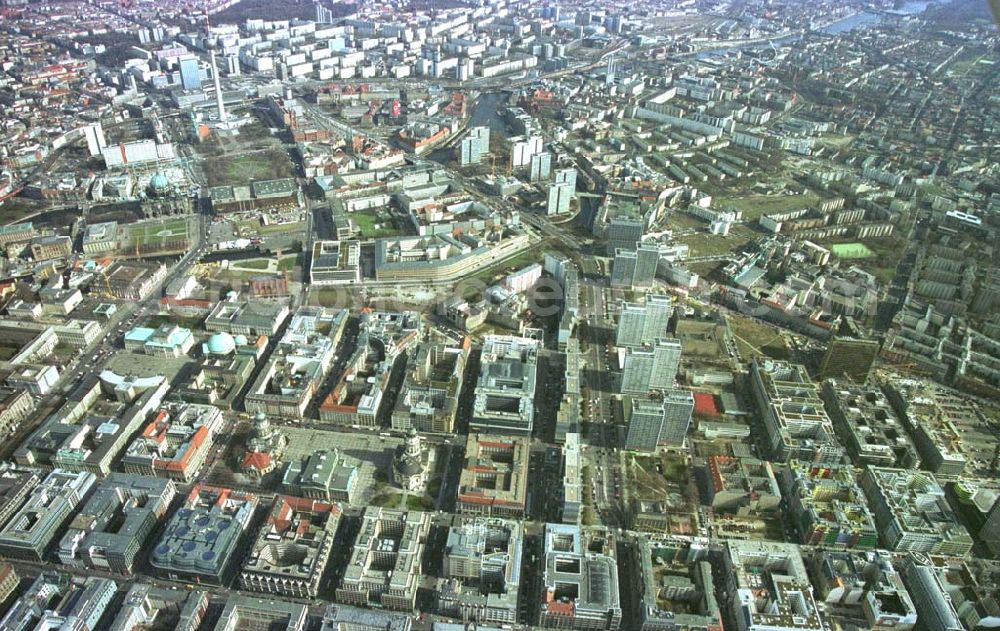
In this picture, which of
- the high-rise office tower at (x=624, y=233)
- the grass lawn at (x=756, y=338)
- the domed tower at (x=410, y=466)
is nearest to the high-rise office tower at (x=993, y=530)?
the grass lawn at (x=756, y=338)

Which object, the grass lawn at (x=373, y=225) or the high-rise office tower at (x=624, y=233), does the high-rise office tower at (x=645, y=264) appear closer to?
the high-rise office tower at (x=624, y=233)

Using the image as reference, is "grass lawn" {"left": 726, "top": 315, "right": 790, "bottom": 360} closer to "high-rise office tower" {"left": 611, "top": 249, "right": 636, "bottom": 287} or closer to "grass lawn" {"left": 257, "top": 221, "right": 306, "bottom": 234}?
"high-rise office tower" {"left": 611, "top": 249, "right": 636, "bottom": 287}

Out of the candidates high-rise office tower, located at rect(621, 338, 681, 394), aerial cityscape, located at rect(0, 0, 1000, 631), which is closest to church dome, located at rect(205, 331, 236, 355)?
aerial cityscape, located at rect(0, 0, 1000, 631)

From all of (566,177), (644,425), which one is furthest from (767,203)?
(644,425)

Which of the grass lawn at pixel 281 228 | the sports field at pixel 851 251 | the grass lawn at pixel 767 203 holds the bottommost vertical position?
the grass lawn at pixel 281 228

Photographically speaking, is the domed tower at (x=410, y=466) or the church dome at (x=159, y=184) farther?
the church dome at (x=159, y=184)

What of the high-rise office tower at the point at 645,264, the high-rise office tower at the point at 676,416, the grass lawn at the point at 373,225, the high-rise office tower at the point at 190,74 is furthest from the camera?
the high-rise office tower at the point at 190,74

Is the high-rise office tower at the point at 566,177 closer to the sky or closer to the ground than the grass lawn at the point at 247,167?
closer to the sky

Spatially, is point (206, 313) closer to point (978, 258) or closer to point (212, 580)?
point (212, 580)
